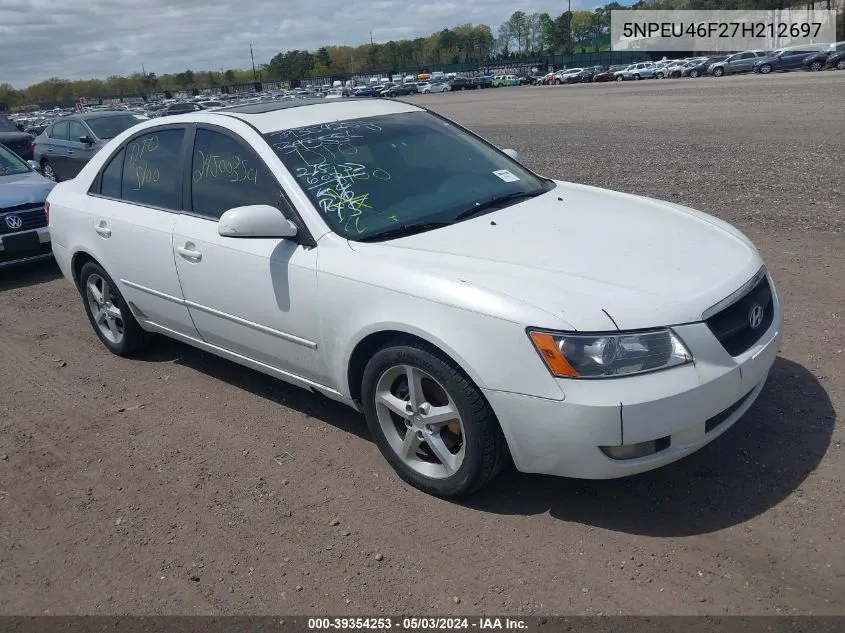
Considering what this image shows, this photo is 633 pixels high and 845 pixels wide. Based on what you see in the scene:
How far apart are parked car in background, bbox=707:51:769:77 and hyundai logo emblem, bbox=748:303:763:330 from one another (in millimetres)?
55237

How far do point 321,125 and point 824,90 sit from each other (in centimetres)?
2944

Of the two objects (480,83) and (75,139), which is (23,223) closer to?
(75,139)

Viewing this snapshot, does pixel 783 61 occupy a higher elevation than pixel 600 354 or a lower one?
higher

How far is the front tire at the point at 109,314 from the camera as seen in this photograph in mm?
5369

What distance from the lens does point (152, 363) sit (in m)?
5.56

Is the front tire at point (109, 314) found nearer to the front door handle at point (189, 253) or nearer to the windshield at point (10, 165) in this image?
the front door handle at point (189, 253)

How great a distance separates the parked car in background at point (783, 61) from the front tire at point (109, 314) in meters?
53.5

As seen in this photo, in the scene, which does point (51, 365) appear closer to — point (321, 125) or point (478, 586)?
point (321, 125)

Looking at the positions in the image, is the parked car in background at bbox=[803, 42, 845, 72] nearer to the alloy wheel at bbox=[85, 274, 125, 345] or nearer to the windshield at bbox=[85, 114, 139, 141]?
the windshield at bbox=[85, 114, 139, 141]

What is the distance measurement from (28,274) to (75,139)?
23.2 ft

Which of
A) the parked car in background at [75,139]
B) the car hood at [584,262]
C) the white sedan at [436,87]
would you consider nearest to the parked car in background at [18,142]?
the parked car in background at [75,139]

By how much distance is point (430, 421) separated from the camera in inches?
135

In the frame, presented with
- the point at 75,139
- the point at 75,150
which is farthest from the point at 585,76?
the point at 75,150

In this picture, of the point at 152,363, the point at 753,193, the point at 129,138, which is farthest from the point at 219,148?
the point at 753,193
